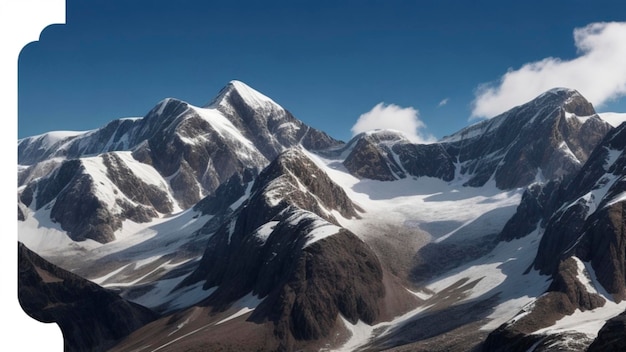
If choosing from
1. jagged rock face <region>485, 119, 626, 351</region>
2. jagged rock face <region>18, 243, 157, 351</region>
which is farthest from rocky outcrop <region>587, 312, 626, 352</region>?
jagged rock face <region>18, 243, 157, 351</region>

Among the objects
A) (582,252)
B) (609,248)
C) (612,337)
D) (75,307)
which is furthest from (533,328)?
(75,307)

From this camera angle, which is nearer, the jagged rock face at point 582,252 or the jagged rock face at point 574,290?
the jagged rock face at point 582,252

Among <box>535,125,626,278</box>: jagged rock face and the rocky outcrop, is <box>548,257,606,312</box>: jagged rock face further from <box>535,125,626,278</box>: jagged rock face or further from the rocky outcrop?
the rocky outcrop

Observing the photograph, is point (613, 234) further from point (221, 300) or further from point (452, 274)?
point (221, 300)

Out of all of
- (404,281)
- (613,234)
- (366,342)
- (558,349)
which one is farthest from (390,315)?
(558,349)

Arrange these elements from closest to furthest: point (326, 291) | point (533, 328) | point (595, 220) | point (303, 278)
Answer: point (533, 328) → point (595, 220) → point (326, 291) → point (303, 278)

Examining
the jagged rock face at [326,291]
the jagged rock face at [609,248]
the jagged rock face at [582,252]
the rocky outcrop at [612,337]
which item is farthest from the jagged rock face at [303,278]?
the rocky outcrop at [612,337]

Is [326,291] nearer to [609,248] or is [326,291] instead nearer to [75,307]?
[609,248]

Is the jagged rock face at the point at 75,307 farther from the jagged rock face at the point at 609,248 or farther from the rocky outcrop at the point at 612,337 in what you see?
the rocky outcrop at the point at 612,337
